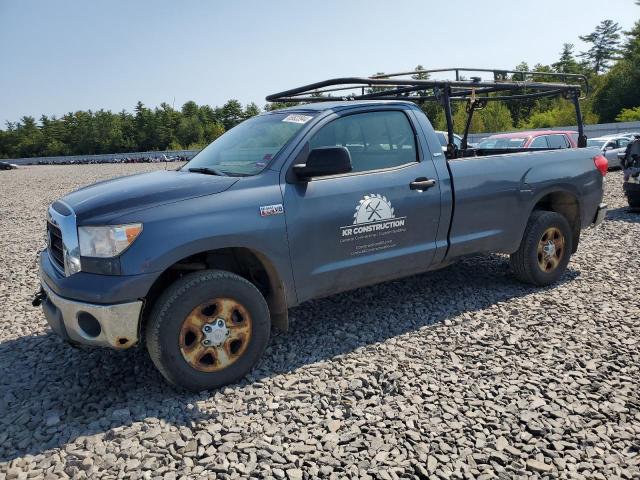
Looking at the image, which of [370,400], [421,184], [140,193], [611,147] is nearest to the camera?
[370,400]

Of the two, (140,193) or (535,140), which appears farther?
(535,140)

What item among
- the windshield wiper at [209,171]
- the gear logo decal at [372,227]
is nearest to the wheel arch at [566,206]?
the gear logo decal at [372,227]

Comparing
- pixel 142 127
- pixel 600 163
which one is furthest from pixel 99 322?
pixel 142 127

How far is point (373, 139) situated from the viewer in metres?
4.21

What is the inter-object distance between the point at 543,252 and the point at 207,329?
3.71 metres

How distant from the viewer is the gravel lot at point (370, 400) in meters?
2.67

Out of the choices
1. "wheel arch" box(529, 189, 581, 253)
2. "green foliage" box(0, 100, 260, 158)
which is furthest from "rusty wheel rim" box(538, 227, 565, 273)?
"green foliage" box(0, 100, 260, 158)

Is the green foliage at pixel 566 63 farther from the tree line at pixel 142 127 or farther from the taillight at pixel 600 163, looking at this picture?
the taillight at pixel 600 163

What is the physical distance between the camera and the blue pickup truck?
314cm

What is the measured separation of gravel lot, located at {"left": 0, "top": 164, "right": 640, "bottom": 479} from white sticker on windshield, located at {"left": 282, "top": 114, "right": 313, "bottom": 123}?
1.80 m

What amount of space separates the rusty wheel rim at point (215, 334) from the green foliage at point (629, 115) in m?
46.4

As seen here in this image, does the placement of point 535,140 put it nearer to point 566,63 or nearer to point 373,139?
point 373,139

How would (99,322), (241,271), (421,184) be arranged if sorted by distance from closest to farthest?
(99,322)
(241,271)
(421,184)

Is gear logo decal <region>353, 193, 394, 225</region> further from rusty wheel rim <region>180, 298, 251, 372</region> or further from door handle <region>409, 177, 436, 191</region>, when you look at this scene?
rusty wheel rim <region>180, 298, 251, 372</region>
